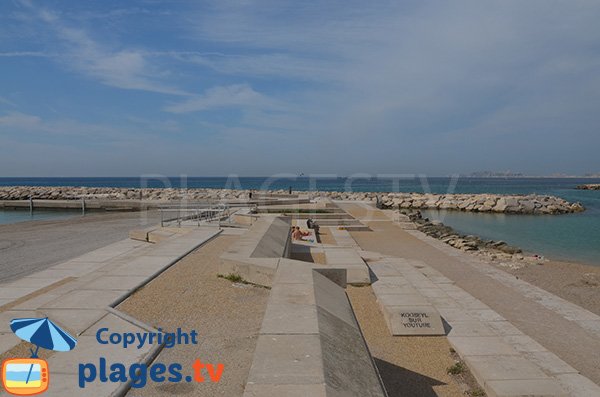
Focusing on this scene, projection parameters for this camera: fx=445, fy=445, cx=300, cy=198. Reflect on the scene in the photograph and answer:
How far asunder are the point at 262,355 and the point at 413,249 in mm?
14174

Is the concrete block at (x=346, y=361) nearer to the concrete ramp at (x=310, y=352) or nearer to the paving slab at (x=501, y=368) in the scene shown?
the concrete ramp at (x=310, y=352)

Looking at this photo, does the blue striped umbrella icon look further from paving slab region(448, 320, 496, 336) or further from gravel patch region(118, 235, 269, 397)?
paving slab region(448, 320, 496, 336)

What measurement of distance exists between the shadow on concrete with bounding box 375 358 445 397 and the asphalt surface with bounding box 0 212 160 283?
31.8ft

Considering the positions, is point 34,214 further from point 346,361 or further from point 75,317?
point 346,361

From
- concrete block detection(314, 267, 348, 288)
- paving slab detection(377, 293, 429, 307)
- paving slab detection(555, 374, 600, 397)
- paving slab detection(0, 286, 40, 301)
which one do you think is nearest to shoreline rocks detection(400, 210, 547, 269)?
paving slab detection(377, 293, 429, 307)

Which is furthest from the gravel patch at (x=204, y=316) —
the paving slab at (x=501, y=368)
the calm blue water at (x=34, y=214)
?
the calm blue water at (x=34, y=214)

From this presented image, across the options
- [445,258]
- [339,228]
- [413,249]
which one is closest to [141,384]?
[445,258]

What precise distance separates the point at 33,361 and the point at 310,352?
2.69 meters

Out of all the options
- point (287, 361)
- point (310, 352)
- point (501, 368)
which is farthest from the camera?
point (501, 368)

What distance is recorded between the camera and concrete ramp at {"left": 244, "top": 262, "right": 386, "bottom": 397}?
11.2 ft

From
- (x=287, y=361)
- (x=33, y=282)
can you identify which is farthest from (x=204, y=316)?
(x=33, y=282)

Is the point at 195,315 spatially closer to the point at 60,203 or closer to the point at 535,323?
the point at 535,323

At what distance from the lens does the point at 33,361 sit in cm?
430

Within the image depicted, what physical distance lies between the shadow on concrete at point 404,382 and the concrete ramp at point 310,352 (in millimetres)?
890
